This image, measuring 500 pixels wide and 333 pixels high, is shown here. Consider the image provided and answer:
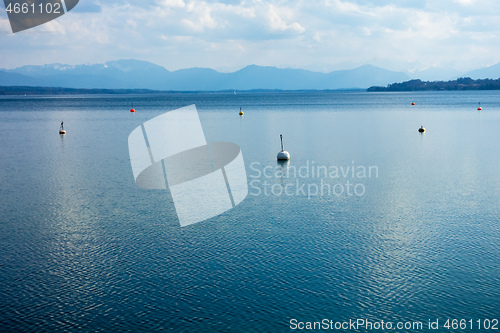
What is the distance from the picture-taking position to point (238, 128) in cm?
8712

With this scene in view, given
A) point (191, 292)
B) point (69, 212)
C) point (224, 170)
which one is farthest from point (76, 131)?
point (191, 292)

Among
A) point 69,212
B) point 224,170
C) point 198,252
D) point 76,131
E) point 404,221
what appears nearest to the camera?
point 198,252

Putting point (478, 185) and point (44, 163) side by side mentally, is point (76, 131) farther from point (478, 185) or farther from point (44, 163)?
point (478, 185)

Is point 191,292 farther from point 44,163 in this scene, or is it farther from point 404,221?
point 44,163

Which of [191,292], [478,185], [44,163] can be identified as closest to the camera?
[191,292]

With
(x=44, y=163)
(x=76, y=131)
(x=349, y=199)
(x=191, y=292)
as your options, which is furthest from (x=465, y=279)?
(x=76, y=131)

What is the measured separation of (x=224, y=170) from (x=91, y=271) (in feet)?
77.2

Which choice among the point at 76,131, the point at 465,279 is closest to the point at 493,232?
the point at 465,279

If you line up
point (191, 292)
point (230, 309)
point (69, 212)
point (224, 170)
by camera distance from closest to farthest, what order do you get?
point (230, 309) < point (191, 292) < point (69, 212) < point (224, 170)

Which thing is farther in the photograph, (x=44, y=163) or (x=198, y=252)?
(x=44, y=163)

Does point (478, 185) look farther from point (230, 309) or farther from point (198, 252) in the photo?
point (230, 309)

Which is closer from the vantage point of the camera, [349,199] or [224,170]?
[349,199]

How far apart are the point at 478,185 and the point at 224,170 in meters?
20.4

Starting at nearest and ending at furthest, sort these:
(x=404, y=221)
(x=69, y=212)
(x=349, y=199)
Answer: (x=404, y=221) → (x=69, y=212) → (x=349, y=199)
